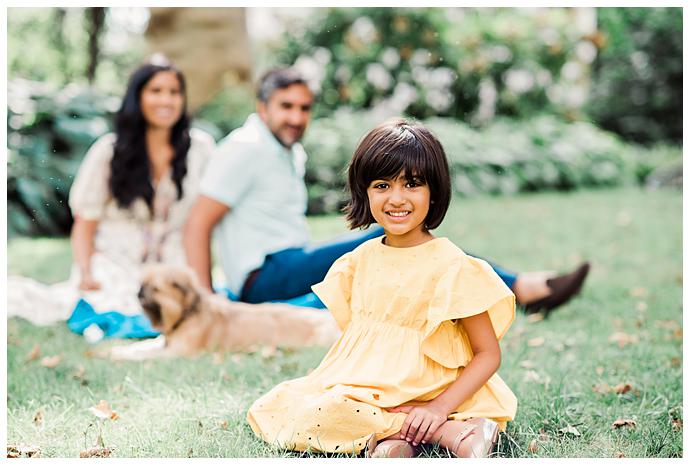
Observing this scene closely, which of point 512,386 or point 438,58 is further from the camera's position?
point 438,58

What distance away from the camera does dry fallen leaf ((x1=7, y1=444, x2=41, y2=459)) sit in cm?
262

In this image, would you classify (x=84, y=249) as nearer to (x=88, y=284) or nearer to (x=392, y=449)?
(x=88, y=284)

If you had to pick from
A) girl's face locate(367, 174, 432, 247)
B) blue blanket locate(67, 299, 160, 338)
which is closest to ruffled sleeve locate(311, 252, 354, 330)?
girl's face locate(367, 174, 432, 247)

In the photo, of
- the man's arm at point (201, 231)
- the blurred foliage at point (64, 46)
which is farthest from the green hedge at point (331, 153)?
the blurred foliage at point (64, 46)

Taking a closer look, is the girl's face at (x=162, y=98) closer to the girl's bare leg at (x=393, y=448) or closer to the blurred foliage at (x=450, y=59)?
the girl's bare leg at (x=393, y=448)

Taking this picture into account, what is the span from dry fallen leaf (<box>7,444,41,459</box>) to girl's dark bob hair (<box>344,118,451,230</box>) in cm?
134

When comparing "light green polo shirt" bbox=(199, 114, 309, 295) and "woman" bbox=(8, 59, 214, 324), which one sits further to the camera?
"woman" bbox=(8, 59, 214, 324)

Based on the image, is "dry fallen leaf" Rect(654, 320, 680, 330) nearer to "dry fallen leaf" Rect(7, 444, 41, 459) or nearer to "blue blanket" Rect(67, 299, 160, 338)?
"blue blanket" Rect(67, 299, 160, 338)

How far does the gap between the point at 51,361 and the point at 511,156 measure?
7.83m

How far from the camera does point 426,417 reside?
94.7 inches

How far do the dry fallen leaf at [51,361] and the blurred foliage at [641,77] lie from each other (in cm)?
1293

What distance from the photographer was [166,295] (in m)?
3.99

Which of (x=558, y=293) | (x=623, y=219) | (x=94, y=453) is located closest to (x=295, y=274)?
(x=558, y=293)

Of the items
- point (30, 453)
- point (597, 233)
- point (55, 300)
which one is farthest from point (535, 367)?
point (597, 233)
